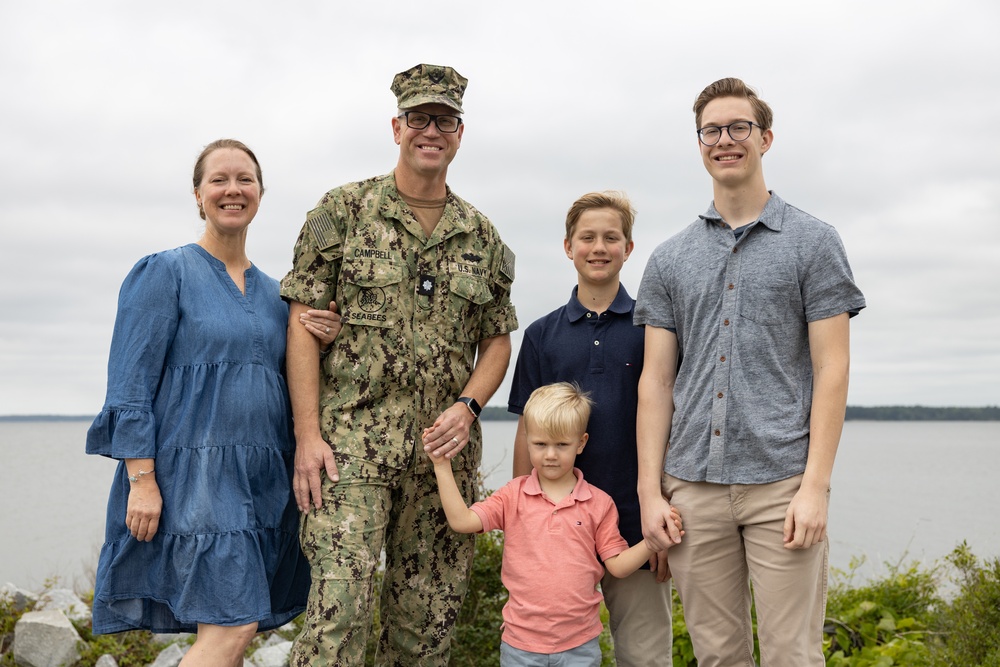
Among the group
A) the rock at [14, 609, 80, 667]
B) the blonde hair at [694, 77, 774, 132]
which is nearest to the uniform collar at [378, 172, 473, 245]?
the blonde hair at [694, 77, 774, 132]

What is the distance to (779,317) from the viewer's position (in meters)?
3.19

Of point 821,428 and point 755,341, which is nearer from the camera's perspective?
point 821,428

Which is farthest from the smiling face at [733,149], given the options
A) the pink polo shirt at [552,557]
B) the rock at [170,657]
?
the rock at [170,657]

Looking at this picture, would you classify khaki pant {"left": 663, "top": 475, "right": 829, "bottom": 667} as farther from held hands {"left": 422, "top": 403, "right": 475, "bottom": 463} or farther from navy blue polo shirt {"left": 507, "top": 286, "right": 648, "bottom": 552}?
held hands {"left": 422, "top": 403, "right": 475, "bottom": 463}

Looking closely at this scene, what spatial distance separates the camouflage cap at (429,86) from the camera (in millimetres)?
3723

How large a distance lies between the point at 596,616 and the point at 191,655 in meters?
1.59

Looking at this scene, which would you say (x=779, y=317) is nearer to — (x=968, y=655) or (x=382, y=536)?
(x=382, y=536)

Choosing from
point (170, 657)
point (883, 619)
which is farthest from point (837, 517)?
point (170, 657)

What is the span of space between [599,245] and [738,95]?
0.87m

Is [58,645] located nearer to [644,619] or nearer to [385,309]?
[385,309]

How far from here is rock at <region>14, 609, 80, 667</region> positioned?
5.44m

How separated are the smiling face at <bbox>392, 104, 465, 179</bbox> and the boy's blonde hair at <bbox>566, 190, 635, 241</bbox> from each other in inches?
24.9

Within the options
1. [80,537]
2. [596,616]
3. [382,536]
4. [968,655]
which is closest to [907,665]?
[968,655]

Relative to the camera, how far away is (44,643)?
547 cm
